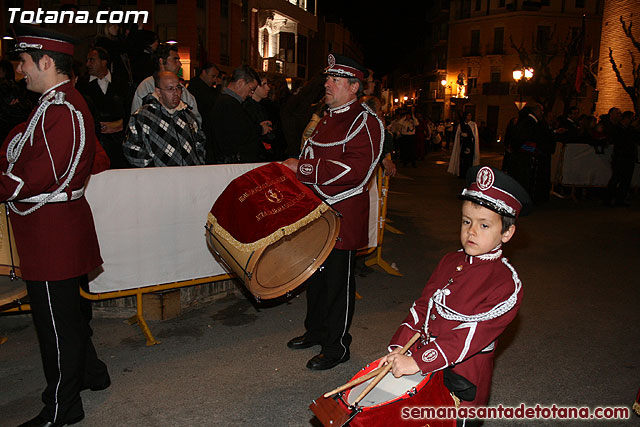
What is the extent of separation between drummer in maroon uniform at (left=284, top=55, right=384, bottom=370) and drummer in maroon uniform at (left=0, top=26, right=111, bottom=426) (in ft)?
4.78

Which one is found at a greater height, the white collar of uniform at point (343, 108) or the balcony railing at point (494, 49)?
the balcony railing at point (494, 49)

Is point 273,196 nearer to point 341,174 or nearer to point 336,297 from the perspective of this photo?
point 341,174

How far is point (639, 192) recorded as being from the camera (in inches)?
559

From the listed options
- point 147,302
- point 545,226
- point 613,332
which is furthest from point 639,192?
point 147,302

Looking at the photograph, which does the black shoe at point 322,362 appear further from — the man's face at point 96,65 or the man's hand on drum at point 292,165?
the man's face at point 96,65

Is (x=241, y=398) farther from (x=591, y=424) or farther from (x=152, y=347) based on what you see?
(x=591, y=424)

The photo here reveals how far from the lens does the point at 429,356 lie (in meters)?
2.27

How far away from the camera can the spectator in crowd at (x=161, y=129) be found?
16.0 feet

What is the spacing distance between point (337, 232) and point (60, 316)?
1853 millimetres

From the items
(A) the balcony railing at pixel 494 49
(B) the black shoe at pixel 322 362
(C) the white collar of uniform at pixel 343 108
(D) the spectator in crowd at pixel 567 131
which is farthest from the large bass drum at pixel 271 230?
(A) the balcony railing at pixel 494 49

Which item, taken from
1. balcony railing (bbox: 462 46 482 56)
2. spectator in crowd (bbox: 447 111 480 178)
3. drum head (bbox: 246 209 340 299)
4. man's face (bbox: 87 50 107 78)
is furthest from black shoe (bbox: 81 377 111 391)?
balcony railing (bbox: 462 46 482 56)

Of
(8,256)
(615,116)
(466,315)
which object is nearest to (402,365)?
(466,315)

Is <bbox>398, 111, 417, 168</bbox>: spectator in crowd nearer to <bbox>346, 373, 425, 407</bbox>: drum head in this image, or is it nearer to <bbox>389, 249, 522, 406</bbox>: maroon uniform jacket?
<bbox>389, 249, 522, 406</bbox>: maroon uniform jacket

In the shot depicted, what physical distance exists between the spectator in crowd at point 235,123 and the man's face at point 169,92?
0.90 metres
